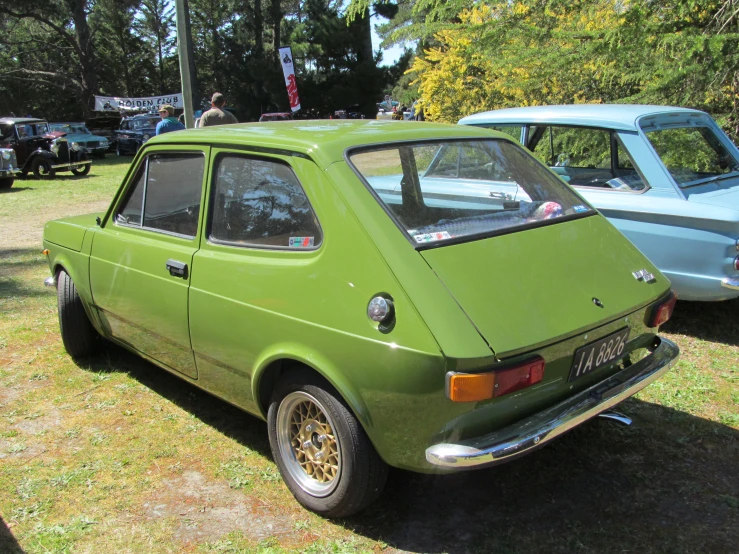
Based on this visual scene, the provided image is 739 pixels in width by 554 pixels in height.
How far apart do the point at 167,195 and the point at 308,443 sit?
1.69 metres

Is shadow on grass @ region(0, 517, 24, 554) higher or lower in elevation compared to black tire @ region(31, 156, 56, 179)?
lower

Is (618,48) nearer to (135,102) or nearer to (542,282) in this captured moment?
(542,282)

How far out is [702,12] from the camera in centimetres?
666

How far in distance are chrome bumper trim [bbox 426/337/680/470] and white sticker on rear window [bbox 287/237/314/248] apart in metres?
0.98

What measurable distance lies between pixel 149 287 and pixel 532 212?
6.73ft

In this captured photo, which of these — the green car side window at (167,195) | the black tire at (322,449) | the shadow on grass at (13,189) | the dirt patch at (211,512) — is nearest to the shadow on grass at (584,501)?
the black tire at (322,449)

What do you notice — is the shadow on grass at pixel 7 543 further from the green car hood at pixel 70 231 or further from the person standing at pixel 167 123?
the person standing at pixel 167 123

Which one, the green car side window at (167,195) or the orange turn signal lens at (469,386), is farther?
the green car side window at (167,195)

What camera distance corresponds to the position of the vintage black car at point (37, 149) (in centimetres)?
1662

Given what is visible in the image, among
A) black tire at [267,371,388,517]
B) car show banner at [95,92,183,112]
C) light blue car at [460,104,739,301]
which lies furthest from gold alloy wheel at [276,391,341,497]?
car show banner at [95,92,183,112]

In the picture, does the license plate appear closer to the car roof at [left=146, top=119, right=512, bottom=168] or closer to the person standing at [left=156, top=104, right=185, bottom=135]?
the car roof at [left=146, top=119, right=512, bottom=168]

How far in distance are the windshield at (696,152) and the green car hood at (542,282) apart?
9.00ft

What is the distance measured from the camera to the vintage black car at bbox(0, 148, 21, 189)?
14873 millimetres

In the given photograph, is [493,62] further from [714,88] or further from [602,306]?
[602,306]
